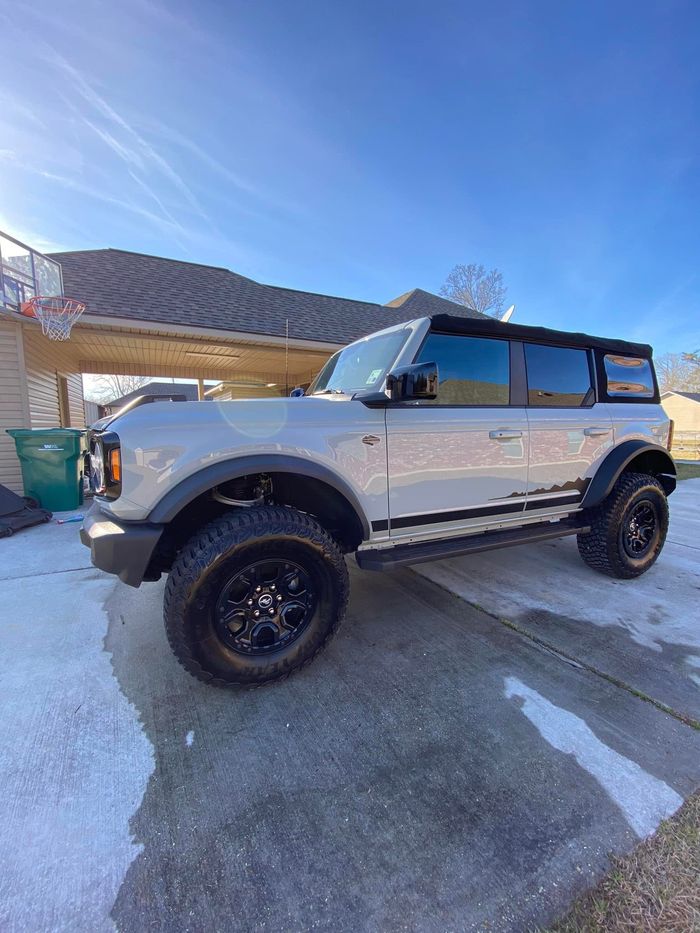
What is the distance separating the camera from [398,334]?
2.74 meters

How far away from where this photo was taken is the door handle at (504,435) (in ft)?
8.68

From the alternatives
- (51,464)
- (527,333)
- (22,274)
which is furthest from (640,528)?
(22,274)

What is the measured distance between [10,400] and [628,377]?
8022 mm

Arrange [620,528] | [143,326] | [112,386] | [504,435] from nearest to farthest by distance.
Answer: [504,435] < [620,528] < [143,326] < [112,386]

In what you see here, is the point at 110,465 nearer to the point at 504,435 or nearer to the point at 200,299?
the point at 504,435

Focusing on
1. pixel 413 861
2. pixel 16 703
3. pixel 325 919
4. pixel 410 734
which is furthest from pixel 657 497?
pixel 16 703

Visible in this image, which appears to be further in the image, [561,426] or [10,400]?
[10,400]

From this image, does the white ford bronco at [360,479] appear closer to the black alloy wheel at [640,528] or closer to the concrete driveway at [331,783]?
the black alloy wheel at [640,528]

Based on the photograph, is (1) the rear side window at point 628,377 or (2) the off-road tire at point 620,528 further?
(1) the rear side window at point 628,377

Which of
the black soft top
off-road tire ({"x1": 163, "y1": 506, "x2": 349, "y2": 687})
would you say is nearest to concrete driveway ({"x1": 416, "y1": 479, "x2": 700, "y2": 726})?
off-road tire ({"x1": 163, "y1": 506, "x2": 349, "y2": 687})

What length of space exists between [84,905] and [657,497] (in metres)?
4.29

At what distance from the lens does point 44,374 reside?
7.38 meters

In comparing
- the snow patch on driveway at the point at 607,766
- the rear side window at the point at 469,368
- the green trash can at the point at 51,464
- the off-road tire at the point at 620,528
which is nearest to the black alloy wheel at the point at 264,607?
the snow patch on driveway at the point at 607,766

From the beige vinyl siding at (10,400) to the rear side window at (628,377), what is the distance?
302 inches
